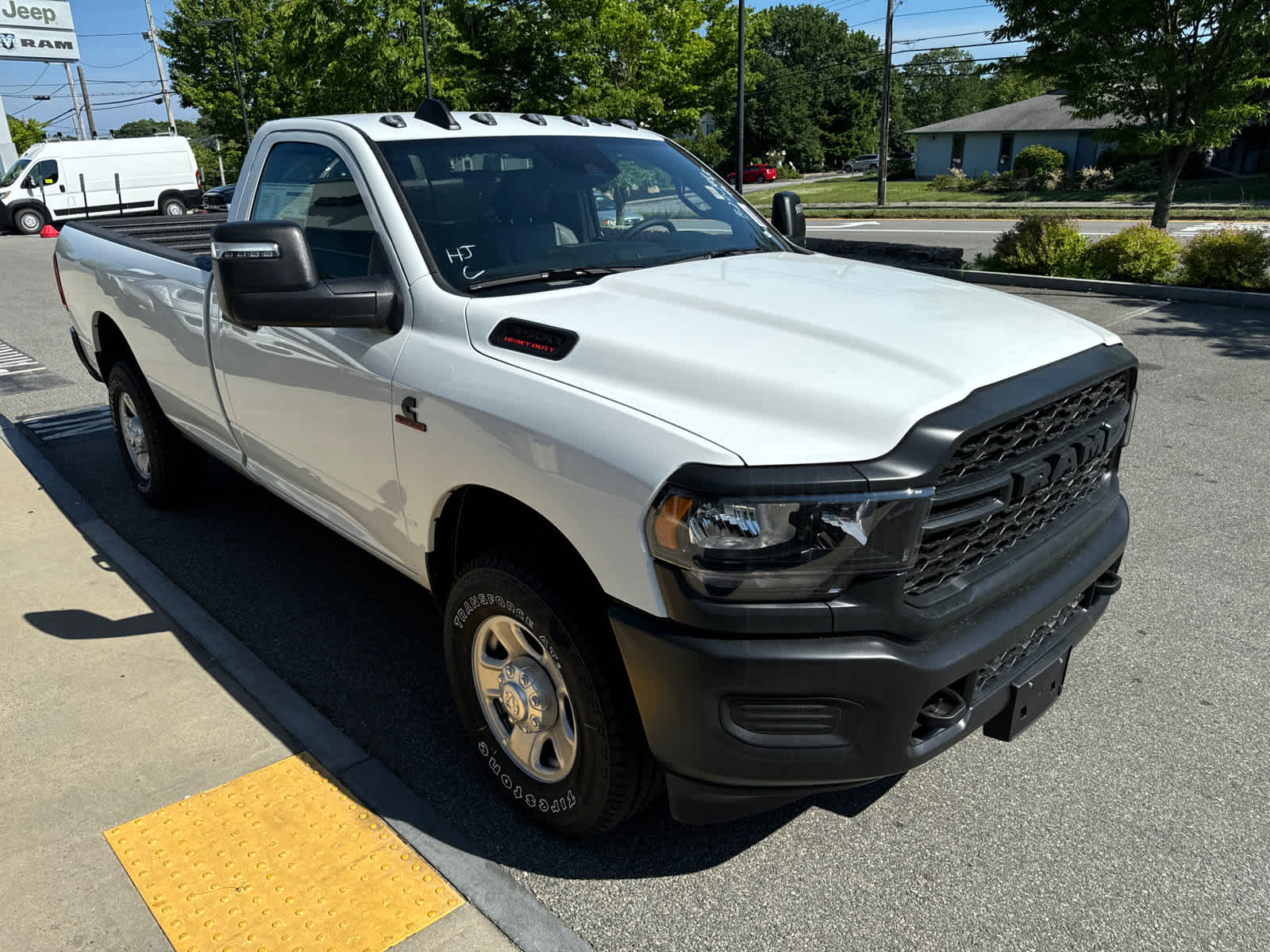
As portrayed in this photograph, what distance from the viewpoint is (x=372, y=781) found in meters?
3.01

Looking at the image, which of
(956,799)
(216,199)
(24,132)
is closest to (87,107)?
(24,132)

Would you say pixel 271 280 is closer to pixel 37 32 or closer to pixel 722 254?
pixel 722 254

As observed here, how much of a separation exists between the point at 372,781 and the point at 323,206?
6.39 feet

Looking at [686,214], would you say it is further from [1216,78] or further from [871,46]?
[871,46]

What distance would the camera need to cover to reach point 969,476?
2.18 m

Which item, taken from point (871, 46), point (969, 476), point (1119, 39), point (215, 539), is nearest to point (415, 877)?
point (969, 476)

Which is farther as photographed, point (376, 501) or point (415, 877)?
point (376, 501)

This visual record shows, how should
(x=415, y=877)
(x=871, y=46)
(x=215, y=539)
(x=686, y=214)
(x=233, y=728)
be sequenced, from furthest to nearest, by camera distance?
1. (x=871, y=46)
2. (x=215, y=539)
3. (x=686, y=214)
4. (x=233, y=728)
5. (x=415, y=877)

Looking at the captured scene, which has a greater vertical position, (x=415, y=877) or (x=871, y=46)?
(x=871, y=46)

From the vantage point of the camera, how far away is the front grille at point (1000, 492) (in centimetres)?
214

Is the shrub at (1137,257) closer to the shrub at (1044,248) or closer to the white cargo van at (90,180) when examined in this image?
the shrub at (1044,248)

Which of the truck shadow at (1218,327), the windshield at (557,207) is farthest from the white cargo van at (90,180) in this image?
the windshield at (557,207)

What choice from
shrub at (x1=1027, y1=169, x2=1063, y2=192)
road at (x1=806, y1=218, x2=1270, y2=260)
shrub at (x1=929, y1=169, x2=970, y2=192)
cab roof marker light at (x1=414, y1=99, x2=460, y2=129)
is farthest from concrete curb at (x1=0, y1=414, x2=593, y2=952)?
shrub at (x1=929, y1=169, x2=970, y2=192)

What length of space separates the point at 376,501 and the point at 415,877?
3.70 ft
